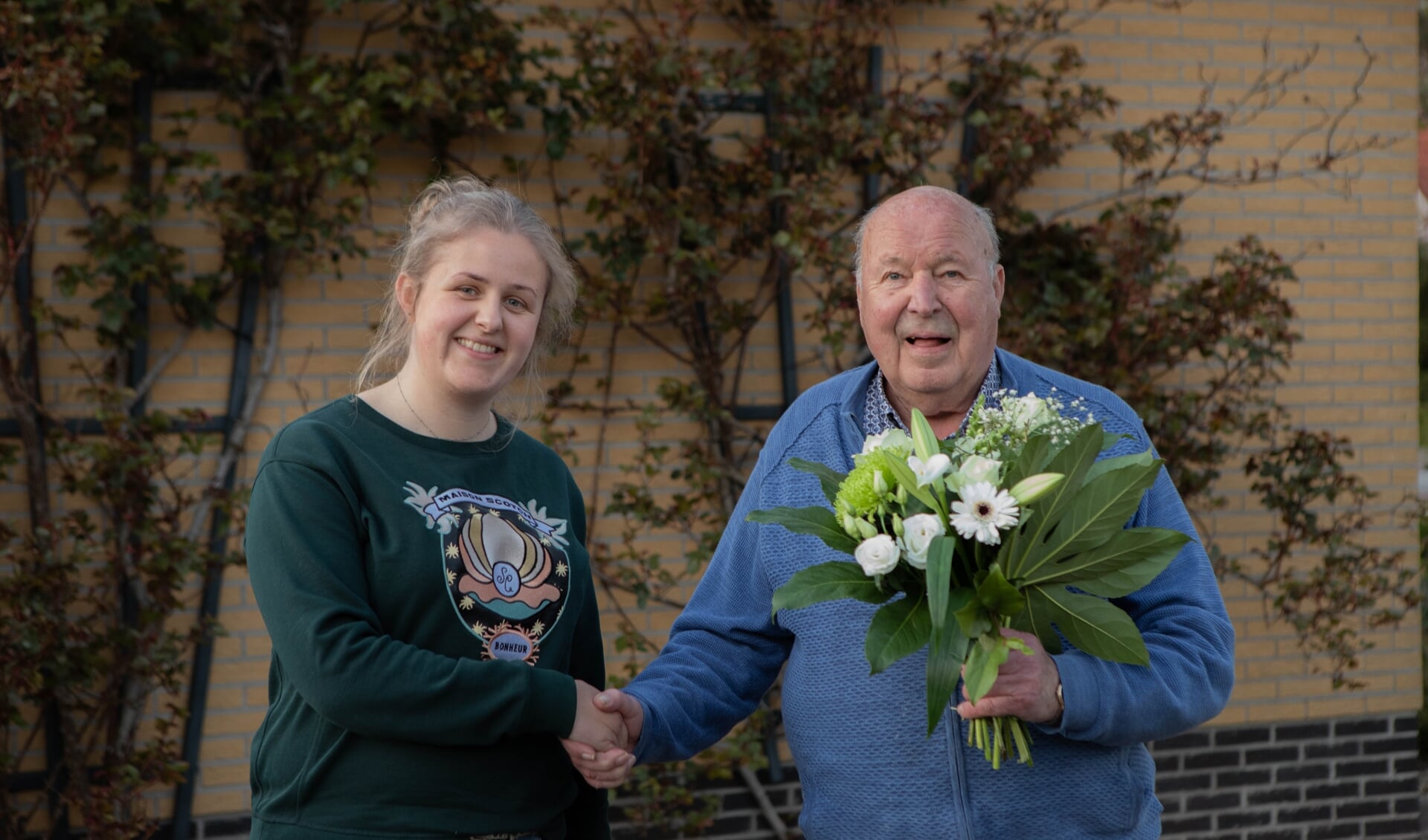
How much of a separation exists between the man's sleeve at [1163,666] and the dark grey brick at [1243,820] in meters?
3.05

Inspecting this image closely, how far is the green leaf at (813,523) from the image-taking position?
200 centimetres

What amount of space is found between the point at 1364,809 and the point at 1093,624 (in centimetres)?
387

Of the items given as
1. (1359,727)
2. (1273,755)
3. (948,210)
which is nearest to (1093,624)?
(948,210)

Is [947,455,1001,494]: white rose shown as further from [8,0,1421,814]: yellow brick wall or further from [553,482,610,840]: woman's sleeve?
[8,0,1421,814]: yellow brick wall

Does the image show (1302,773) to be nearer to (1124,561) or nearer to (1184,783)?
(1184,783)

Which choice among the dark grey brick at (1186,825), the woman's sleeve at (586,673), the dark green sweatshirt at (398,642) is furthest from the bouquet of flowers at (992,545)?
the dark grey brick at (1186,825)

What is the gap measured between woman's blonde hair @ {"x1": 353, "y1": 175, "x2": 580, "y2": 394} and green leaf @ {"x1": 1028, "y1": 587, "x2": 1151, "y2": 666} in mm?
1054

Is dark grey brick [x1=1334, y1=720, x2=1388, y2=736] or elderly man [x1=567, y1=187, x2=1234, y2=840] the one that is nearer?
elderly man [x1=567, y1=187, x2=1234, y2=840]

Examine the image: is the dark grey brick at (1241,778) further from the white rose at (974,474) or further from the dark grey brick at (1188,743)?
the white rose at (974,474)

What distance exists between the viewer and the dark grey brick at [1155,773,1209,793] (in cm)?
481

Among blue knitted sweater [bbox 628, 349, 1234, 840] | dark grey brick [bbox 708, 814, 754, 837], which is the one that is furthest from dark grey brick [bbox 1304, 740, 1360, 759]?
blue knitted sweater [bbox 628, 349, 1234, 840]

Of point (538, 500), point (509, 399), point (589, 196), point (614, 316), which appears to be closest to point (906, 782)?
point (538, 500)

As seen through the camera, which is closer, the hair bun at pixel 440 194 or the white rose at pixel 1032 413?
the white rose at pixel 1032 413

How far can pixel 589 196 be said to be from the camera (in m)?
4.26
